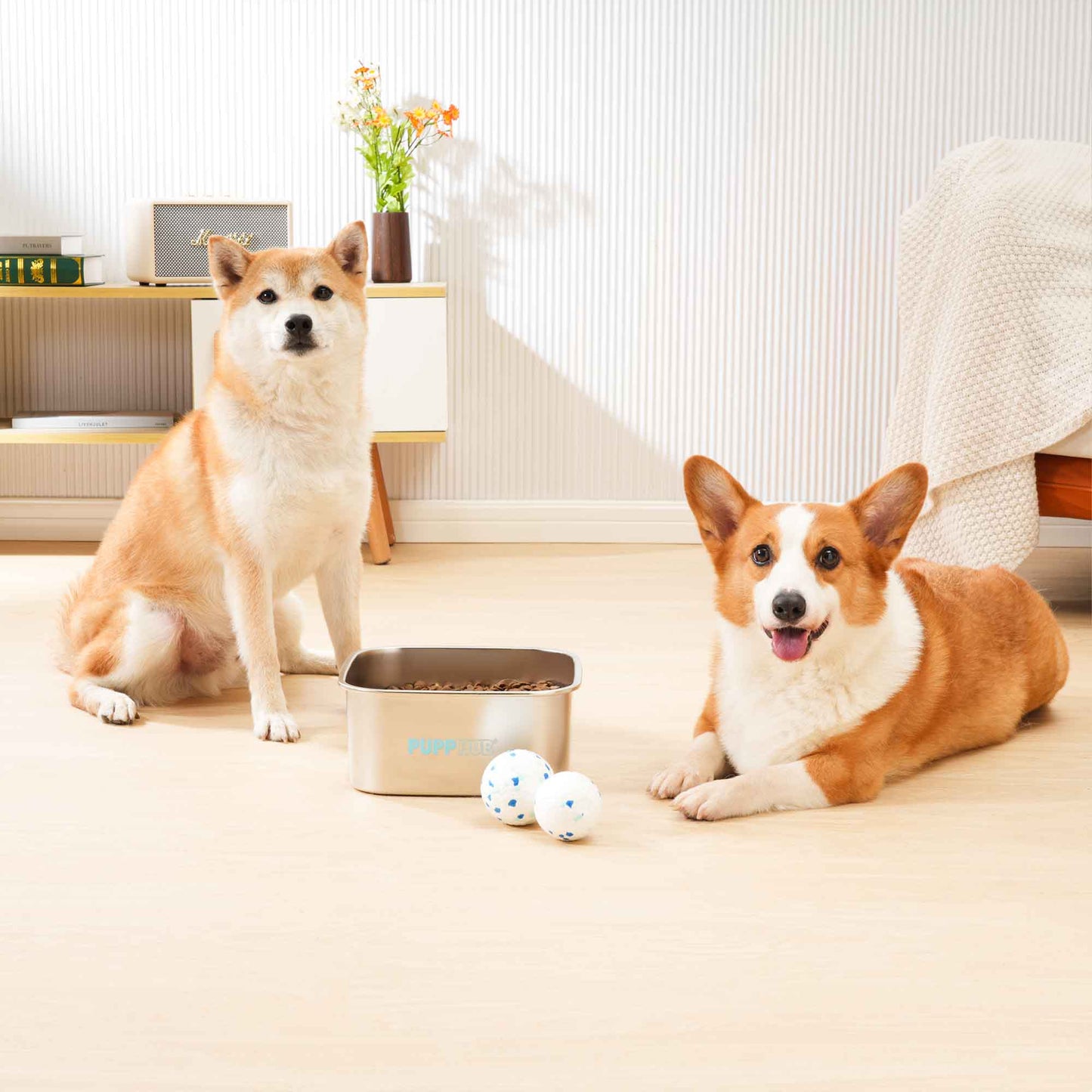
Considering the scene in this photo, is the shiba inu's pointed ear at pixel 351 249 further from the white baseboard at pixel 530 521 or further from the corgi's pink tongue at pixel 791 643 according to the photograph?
the white baseboard at pixel 530 521

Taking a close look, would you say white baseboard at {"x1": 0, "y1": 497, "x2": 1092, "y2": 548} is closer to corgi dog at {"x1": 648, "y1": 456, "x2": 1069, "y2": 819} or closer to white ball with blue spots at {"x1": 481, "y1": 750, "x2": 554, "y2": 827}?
corgi dog at {"x1": 648, "y1": 456, "x2": 1069, "y2": 819}

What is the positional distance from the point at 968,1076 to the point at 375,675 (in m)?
1.08

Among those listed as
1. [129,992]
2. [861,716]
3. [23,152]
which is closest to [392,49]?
[23,152]

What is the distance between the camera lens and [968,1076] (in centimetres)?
107

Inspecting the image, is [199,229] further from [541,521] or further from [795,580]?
[795,580]

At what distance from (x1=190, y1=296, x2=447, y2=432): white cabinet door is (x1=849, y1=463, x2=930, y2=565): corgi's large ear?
195 cm

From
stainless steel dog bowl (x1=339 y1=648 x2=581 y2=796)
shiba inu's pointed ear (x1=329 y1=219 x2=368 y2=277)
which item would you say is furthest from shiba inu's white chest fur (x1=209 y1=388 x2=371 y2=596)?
stainless steel dog bowl (x1=339 y1=648 x2=581 y2=796)

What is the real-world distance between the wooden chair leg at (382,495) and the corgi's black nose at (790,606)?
6.84 ft

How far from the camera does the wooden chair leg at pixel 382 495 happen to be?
12.1 ft

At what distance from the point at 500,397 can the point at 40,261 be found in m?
1.36

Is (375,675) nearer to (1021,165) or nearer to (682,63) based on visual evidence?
(1021,165)

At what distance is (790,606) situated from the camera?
5.37 feet

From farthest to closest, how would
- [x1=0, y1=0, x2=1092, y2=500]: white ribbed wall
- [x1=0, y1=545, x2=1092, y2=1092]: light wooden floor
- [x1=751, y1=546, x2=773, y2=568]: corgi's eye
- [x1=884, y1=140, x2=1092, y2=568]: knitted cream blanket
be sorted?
1. [x1=0, y1=0, x2=1092, y2=500]: white ribbed wall
2. [x1=884, y1=140, x2=1092, y2=568]: knitted cream blanket
3. [x1=751, y1=546, x2=773, y2=568]: corgi's eye
4. [x1=0, y1=545, x2=1092, y2=1092]: light wooden floor

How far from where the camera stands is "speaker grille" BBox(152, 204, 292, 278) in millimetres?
3498
